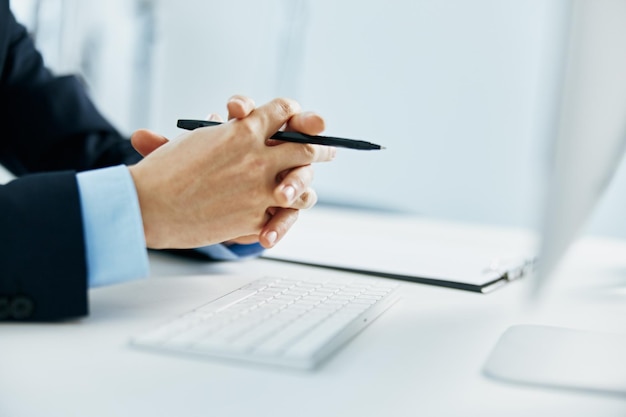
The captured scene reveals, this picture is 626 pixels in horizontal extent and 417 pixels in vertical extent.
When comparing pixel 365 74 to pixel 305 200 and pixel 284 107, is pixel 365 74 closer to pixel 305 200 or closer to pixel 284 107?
pixel 305 200

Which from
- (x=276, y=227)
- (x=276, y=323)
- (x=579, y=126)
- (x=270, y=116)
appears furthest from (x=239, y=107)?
(x=579, y=126)

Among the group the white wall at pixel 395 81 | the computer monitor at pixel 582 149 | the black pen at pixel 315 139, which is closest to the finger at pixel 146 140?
the black pen at pixel 315 139

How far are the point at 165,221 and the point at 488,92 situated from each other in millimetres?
2984

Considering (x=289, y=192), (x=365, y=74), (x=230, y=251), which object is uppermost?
(x=365, y=74)

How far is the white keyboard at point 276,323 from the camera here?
584mm

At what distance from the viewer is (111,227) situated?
2.35ft

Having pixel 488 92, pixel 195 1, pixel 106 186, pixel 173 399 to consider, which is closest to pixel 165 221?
pixel 106 186

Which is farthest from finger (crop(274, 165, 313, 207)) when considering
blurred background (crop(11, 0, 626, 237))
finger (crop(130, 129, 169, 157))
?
blurred background (crop(11, 0, 626, 237))

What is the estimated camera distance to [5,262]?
26.3 inches

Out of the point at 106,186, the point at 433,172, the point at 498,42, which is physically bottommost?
the point at 433,172

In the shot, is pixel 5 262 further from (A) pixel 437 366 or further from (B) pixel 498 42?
(B) pixel 498 42

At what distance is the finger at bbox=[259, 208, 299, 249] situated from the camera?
2.95ft

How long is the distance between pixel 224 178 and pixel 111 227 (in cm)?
15

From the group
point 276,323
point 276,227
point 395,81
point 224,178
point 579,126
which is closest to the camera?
point 579,126
